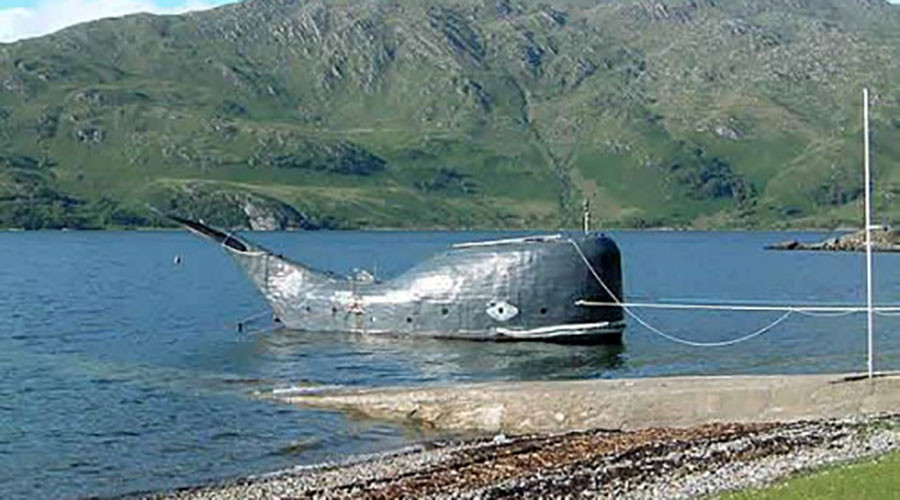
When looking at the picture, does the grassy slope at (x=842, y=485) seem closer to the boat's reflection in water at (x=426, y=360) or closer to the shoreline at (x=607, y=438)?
the shoreline at (x=607, y=438)

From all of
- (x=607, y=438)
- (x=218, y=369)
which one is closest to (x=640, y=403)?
(x=607, y=438)

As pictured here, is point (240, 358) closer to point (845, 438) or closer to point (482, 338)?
point (482, 338)

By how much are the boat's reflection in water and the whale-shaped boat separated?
675 millimetres

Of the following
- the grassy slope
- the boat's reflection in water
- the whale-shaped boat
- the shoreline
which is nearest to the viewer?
the grassy slope

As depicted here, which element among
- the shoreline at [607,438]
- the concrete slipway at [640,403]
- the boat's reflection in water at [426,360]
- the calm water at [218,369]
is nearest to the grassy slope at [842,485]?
the shoreline at [607,438]

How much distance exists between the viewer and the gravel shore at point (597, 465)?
23.7 metres

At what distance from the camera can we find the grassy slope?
1936 cm

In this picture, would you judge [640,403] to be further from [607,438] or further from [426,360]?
[426,360]

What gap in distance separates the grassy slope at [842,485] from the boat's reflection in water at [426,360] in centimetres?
2936

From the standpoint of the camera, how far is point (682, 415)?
35.2m

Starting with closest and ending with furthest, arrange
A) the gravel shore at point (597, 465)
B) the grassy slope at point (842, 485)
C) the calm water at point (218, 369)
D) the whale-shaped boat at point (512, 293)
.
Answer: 1. the grassy slope at point (842, 485)
2. the gravel shore at point (597, 465)
3. the calm water at point (218, 369)
4. the whale-shaped boat at point (512, 293)

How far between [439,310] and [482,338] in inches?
104

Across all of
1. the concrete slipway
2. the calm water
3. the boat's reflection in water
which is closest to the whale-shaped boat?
the boat's reflection in water

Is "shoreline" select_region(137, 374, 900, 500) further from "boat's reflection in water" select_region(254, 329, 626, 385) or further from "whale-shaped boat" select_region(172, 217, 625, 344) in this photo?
"whale-shaped boat" select_region(172, 217, 625, 344)
